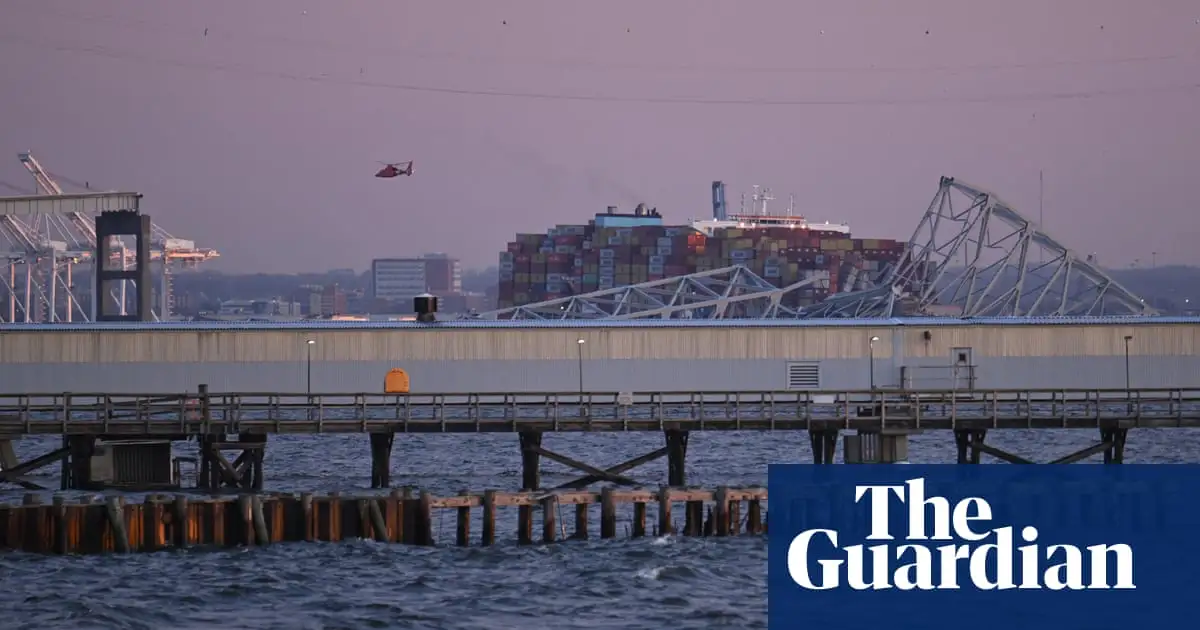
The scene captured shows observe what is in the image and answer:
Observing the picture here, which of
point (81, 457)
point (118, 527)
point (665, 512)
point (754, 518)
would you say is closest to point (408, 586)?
point (118, 527)

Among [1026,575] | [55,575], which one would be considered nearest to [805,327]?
[1026,575]

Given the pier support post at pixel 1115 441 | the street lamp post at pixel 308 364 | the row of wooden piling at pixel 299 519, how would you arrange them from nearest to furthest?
the row of wooden piling at pixel 299 519, the pier support post at pixel 1115 441, the street lamp post at pixel 308 364

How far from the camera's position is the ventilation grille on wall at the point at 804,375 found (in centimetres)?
7612

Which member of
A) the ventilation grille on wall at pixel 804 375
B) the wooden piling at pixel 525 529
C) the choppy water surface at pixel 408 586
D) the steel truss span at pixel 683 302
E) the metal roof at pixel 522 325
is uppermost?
the steel truss span at pixel 683 302

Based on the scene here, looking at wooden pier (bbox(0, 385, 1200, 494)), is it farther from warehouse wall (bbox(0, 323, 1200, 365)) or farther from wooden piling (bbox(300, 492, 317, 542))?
warehouse wall (bbox(0, 323, 1200, 365))

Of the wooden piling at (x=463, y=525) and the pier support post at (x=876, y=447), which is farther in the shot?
the pier support post at (x=876, y=447)

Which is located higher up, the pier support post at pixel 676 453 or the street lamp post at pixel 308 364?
the street lamp post at pixel 308 364

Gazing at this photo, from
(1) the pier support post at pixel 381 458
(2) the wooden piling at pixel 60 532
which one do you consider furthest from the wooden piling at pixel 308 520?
(1) the pier support post at pixel 381 458

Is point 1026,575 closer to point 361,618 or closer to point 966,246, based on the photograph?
point 361,618

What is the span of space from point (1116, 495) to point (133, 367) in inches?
1693

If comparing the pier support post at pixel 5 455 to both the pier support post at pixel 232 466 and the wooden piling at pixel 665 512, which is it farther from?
the wooden piling at pixel 665 512

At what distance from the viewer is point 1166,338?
79688mm

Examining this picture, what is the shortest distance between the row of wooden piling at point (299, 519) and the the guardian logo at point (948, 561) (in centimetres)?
366

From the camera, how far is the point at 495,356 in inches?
2963
